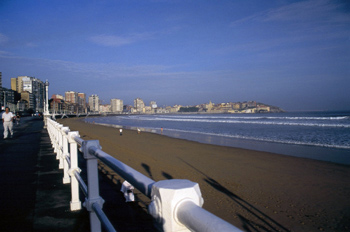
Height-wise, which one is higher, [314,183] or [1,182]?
[1,182]

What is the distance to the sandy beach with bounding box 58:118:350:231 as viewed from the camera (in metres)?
5.36

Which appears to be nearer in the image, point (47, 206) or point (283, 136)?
point (47, 206)

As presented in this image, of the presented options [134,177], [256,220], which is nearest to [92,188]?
[134,177]

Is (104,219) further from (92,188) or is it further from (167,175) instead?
(167,175)

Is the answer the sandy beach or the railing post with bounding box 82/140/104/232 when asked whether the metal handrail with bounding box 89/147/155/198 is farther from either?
the sandy beach

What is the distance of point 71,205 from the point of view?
369cm

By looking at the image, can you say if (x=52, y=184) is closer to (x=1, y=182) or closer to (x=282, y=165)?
(x=1, y=182)

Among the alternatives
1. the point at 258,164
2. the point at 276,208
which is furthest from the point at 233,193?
the point at 258,164

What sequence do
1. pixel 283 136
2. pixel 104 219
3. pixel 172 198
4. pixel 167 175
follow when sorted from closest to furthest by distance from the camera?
pixel 172 198 → pixel 104 219 → pixel 167 175 → pixel 283 136

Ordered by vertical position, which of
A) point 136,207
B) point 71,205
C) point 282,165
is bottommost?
point 282,165

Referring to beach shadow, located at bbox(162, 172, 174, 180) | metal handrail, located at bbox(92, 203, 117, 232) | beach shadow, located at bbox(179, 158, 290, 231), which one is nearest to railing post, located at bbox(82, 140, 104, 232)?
metal handrail, located at bbox(92, 203, 117, 232)

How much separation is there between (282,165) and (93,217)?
35.2 ft

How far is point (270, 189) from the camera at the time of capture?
24.9ft

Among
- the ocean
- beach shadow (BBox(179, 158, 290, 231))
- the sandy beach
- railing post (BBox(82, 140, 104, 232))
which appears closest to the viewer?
railing post (BBox(82, 140, 104, 232))
